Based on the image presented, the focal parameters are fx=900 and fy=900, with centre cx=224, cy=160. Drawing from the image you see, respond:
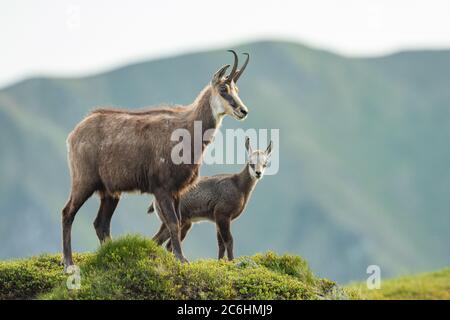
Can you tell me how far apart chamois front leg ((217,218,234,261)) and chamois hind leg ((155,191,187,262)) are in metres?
2.58

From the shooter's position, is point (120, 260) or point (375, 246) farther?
point (375, 246)

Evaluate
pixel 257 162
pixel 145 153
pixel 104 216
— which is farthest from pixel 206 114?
pixel 257 162

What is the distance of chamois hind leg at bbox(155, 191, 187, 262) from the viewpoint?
1661cm

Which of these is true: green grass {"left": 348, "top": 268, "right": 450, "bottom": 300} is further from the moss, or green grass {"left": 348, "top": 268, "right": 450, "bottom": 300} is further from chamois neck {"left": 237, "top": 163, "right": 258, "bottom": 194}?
the moss

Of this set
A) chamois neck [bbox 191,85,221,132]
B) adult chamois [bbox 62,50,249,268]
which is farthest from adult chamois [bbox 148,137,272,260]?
chamois neck [bbox 191,85,221,132]

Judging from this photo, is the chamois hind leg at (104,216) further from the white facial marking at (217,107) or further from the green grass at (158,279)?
the white facial marking at (217,107)

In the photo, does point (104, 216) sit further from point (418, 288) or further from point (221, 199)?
point (418, 288)

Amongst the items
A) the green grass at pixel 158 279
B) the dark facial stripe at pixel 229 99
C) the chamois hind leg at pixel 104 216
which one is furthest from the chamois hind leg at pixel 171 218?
the dark facial stripe at pixel 229 99

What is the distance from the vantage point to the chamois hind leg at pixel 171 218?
16.6 metres

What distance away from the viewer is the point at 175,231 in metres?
16.7
